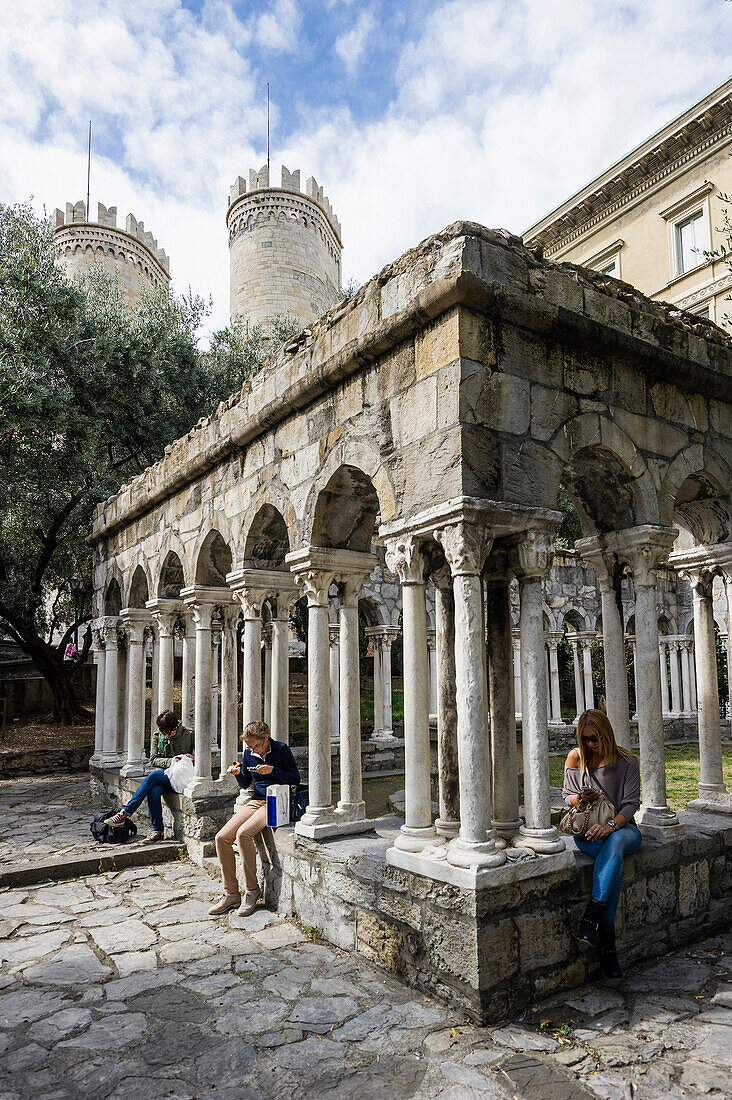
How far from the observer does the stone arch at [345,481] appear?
4.84 metres

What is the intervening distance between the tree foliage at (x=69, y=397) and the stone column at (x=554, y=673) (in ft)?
28.0

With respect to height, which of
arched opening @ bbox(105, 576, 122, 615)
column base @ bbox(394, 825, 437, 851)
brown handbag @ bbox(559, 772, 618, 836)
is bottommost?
column base @ bbox(394, 825, 437, 851)

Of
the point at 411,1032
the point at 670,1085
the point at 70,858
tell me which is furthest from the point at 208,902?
the point at 670,1085

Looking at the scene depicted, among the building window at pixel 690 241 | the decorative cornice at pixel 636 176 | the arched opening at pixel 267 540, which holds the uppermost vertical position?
the decorative cornice at pixel 636 176

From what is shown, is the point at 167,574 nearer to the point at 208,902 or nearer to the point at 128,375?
the point at 208,902

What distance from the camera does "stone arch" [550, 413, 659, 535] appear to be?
4.63 metres

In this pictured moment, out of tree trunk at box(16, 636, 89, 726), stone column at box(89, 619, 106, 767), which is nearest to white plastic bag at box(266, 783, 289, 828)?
stone column at box(89, 619, 106, 767)

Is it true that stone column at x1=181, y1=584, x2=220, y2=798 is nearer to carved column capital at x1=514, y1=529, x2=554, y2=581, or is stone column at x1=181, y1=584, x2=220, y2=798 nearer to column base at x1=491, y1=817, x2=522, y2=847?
column base at x1=491, y1=817, x2=522, y2=847

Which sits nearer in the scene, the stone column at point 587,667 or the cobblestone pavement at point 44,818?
the cobblestone pavement at point 44,818

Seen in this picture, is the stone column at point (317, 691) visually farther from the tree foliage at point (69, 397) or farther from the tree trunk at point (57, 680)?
the tree trunk at point (57, 680)

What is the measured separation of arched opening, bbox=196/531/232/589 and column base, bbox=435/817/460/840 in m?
4.03

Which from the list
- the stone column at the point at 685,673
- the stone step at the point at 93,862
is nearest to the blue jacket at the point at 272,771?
the stone step at the point at 93,862

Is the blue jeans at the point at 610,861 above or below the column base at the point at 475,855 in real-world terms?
below

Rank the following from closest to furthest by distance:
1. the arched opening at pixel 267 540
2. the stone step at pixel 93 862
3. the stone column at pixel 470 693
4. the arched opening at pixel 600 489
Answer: the stone column at pixel 470 693, the arched opening at pixel 600 489, the stone step at pixel 93 862, the arched opening at pixel 267 540
